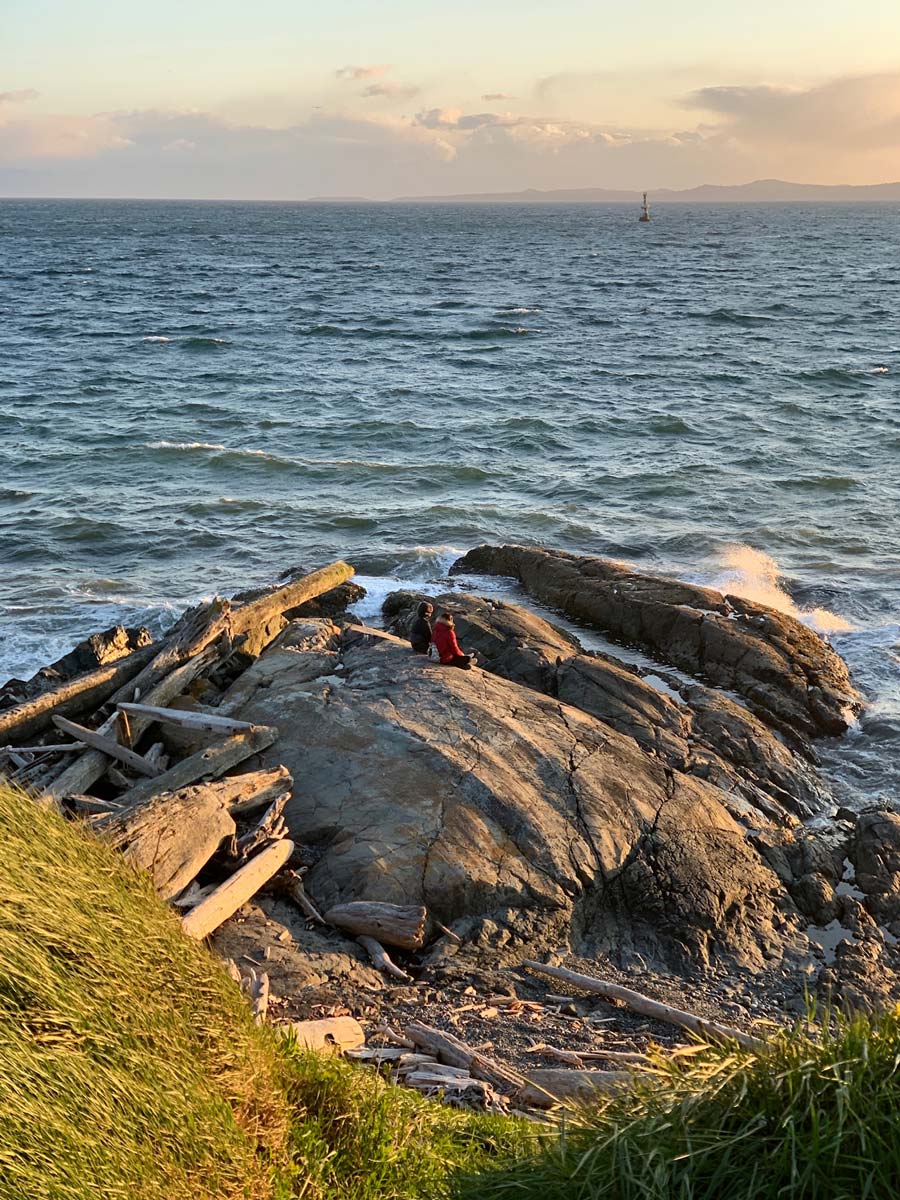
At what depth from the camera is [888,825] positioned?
12289 mm

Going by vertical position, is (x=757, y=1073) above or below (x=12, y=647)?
above

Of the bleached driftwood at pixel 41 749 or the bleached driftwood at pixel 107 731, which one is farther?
the bleached driftwood at pixel 41 749

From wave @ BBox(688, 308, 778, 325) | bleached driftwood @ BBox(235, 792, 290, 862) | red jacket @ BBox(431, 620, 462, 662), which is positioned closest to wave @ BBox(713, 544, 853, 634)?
red jacket @ BBox(431, 620, 462, 662)

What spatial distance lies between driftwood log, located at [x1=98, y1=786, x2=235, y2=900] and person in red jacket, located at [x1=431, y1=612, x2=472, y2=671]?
4.35 m

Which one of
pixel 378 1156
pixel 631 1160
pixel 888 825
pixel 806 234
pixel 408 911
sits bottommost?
pixel 888 825

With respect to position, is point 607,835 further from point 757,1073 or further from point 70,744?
point 757,1073

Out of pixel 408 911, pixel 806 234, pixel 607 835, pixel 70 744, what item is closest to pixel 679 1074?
pixel 408 911

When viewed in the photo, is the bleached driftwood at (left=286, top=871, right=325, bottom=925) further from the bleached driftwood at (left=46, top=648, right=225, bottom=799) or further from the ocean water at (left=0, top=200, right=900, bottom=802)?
the ocean water at (left=0, top=200, right=900, bottom=802)

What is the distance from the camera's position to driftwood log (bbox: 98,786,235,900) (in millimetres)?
8688

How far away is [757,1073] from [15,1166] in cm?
278

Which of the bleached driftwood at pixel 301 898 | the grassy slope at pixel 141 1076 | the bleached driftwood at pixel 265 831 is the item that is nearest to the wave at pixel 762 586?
the bleached driftwood at pixel 265 831

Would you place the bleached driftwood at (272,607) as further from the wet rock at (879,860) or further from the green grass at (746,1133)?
the green grass at (746,1133)

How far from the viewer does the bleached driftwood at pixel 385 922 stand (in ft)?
30.6

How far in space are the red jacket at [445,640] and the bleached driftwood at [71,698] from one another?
3.78 metres
